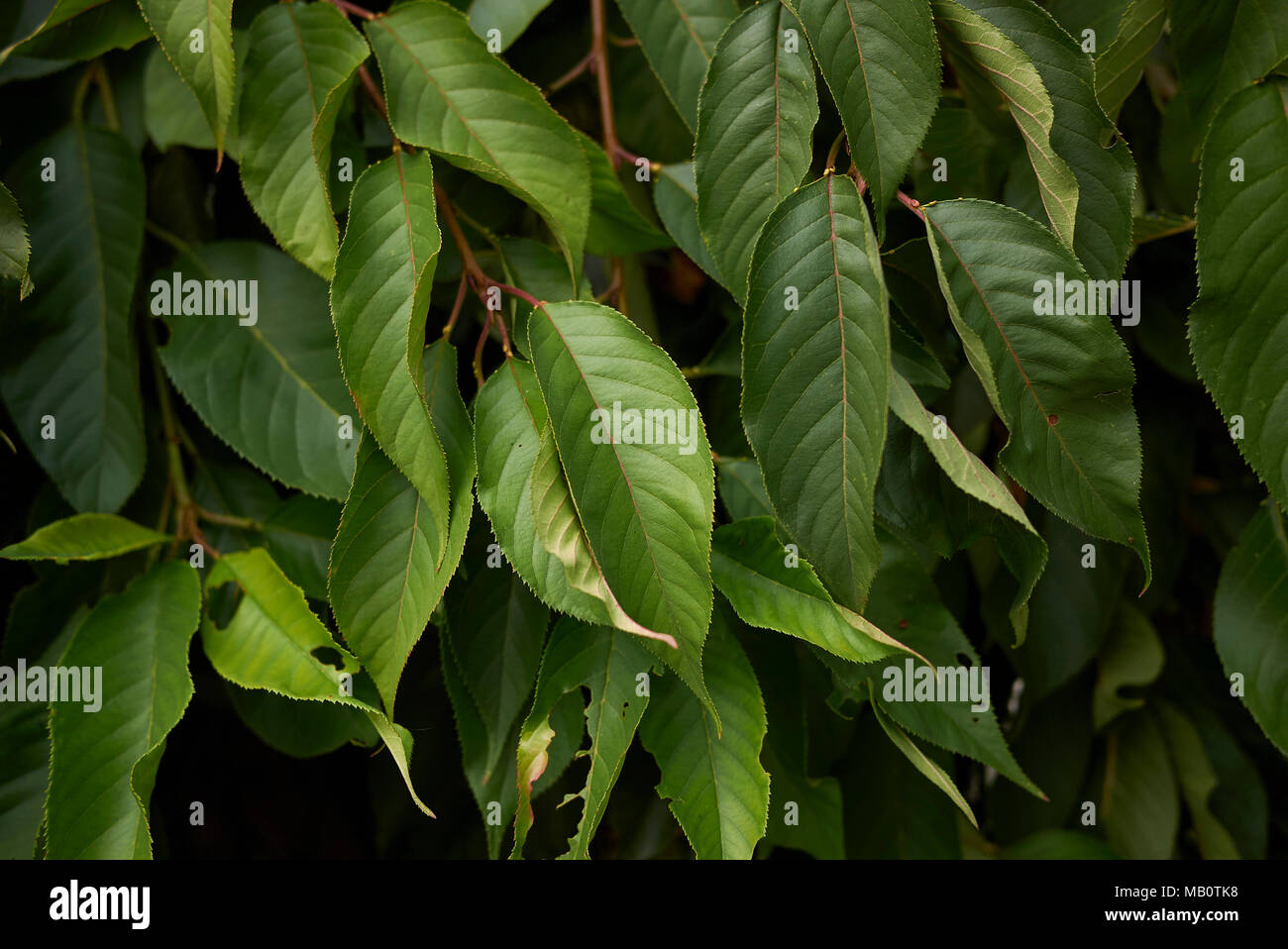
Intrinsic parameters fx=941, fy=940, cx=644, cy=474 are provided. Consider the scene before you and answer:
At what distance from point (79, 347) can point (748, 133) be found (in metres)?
0.38

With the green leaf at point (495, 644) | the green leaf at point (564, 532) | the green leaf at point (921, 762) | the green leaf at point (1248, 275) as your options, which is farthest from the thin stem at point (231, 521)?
the green leaf at point (1248, 275)

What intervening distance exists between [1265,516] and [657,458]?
38 centimetres

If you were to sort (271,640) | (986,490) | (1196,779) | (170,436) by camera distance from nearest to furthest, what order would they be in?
(986,490)
(271,640)
(170,436)
(1196,779)

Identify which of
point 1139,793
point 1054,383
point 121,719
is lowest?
point 1139,793

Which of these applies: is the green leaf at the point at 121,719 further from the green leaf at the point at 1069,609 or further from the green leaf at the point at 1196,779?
the green leaf at the point at 1196,779

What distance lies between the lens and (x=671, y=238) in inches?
19.6

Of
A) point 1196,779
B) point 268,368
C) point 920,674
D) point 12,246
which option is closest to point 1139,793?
point 1196,779

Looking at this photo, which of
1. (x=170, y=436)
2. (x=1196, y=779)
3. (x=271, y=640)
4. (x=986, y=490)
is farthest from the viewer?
(x=1196, y=779)

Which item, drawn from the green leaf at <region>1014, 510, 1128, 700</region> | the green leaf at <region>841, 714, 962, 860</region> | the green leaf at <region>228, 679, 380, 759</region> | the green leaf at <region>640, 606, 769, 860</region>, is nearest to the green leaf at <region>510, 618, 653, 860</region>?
the green leaf at <region>640, 606, 769, 860</region>

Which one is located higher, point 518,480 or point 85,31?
point 85,31

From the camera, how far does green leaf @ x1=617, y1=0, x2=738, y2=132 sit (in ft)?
1.58

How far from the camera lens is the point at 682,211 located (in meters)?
0.49

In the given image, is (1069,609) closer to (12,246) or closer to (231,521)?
(231,521)

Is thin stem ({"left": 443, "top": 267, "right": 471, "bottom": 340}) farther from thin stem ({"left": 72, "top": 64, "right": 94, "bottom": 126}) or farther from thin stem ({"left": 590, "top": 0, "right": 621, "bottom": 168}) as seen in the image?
thin stem ({"left": 72, "top": 64, "right": 94, "bottom": 126})
